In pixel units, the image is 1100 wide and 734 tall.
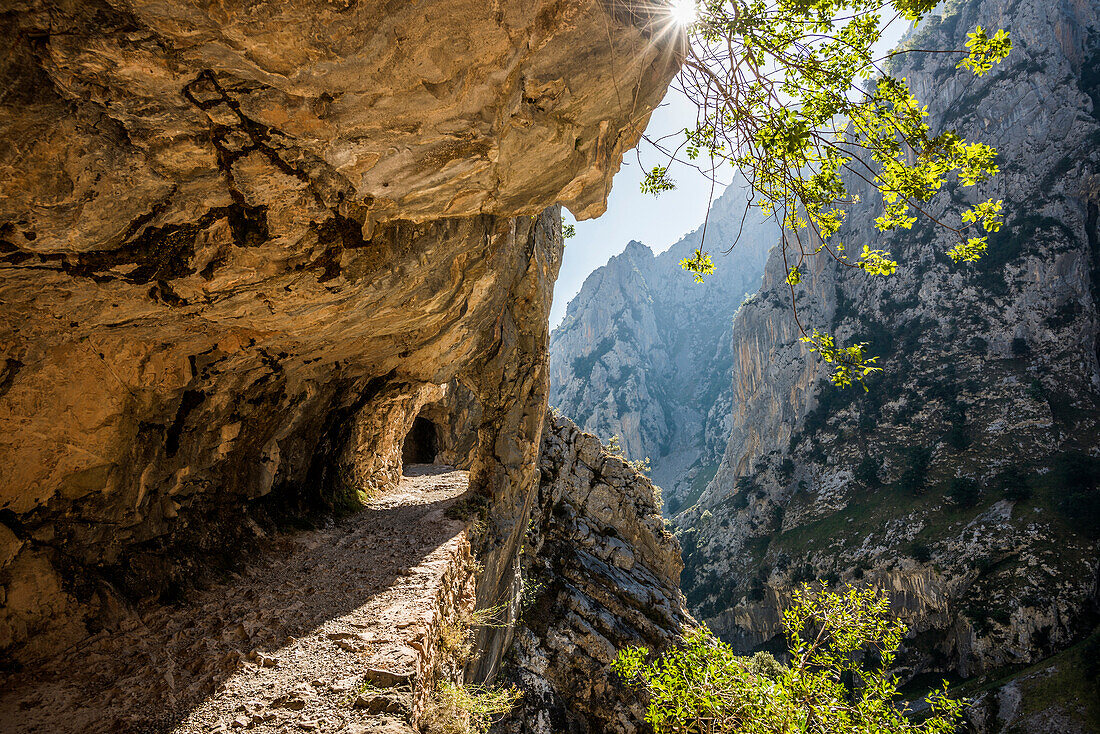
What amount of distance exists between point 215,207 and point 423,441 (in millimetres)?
24457

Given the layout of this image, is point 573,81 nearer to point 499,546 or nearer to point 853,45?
point 853,45

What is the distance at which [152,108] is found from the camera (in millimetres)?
2900

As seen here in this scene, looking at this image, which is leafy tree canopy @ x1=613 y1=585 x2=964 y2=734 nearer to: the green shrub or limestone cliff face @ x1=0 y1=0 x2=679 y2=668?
A: the green shrub

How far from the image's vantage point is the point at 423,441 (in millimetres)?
26953

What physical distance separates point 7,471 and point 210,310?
7.28 ft

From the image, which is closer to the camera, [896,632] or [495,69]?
[495,69]

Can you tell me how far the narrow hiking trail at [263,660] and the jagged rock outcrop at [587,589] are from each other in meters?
7.10

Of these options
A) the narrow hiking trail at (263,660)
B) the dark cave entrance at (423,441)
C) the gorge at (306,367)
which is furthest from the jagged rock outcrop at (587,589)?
the dark cave entrance at (423,441)

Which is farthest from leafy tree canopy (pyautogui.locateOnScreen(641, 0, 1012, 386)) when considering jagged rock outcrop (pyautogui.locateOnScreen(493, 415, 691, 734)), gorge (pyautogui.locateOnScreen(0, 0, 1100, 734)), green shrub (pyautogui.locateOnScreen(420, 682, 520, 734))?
jagged rock outcrop (pyautogui.locateOnScreen(493, 415, 691, 734))

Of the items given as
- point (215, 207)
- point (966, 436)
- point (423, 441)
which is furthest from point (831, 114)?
point (966, 436)

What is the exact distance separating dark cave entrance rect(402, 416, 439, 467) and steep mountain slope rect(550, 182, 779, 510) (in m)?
87.5

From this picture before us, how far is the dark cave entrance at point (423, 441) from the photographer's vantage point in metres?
26.7

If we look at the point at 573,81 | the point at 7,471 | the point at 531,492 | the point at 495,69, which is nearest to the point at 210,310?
the point at 7,471

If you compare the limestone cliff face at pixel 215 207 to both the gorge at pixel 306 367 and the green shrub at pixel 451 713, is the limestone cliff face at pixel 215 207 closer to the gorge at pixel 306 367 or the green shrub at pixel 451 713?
the gorge at pixel 306 367
